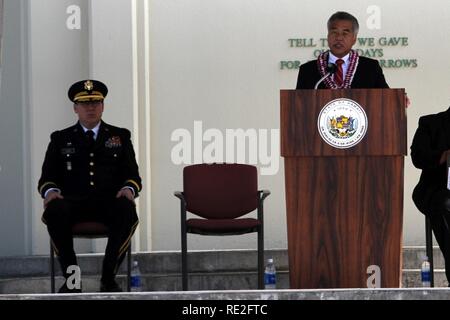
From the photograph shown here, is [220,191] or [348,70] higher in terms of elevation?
[348,70]

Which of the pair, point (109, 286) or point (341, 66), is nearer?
point (341, 66)

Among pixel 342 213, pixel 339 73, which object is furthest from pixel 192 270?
pixel 342 213

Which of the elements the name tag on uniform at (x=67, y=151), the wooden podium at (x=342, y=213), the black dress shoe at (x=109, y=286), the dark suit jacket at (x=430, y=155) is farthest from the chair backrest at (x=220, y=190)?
the wooden podium at (x=342, y=213)

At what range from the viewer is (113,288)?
6668 millimetres

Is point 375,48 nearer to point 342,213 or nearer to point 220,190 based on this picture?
point 220,190

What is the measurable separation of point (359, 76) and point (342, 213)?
37.6 inches

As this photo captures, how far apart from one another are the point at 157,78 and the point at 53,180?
1.57 metres

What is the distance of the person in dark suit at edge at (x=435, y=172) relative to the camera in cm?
634

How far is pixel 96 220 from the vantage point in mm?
6984

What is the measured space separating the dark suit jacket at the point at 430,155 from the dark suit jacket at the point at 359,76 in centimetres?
37

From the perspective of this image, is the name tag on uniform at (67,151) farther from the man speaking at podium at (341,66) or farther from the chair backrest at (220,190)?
the man speaking at podium at (341,66)

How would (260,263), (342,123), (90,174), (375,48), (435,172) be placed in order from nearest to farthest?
(342,123), (435,172), (260,263), (90,174), (375,48)

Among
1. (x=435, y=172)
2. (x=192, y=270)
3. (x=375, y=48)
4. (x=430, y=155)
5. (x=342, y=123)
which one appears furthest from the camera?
(x=375, y=48)
